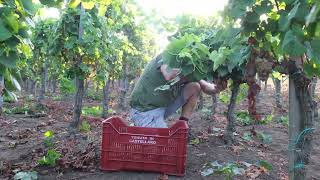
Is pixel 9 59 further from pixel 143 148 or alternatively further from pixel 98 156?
pixel 98 156

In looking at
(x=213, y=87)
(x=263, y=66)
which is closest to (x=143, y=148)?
(x=213, y=87)

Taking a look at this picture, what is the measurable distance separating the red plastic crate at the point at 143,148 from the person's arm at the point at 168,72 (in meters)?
0.56

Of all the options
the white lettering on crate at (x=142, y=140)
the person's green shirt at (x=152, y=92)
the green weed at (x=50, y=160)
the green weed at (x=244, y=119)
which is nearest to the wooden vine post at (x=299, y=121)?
the white lettering on crate at (x=142, y=140)

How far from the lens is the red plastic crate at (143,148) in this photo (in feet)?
15.2

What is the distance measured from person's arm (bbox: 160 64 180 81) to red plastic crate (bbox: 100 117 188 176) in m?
0.56

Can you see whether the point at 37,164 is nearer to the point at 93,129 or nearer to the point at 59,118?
the point at 93,129

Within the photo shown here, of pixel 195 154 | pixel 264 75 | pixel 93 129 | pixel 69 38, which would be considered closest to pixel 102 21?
pixel 69 38

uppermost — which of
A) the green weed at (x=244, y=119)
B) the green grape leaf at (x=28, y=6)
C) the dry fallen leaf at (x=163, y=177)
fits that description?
the green grape leaf at (x=28, y=6)

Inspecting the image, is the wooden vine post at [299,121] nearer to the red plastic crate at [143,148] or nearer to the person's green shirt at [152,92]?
the red plastic crate at [143,148]

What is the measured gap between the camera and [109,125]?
4.71 m

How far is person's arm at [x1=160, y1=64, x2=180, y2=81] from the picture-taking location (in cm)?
472

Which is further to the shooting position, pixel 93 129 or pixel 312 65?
pixel 93 129

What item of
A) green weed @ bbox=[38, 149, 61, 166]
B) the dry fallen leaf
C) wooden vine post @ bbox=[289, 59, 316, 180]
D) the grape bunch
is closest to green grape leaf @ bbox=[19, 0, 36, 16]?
the grape bunch

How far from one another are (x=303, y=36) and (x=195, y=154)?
3.80m
